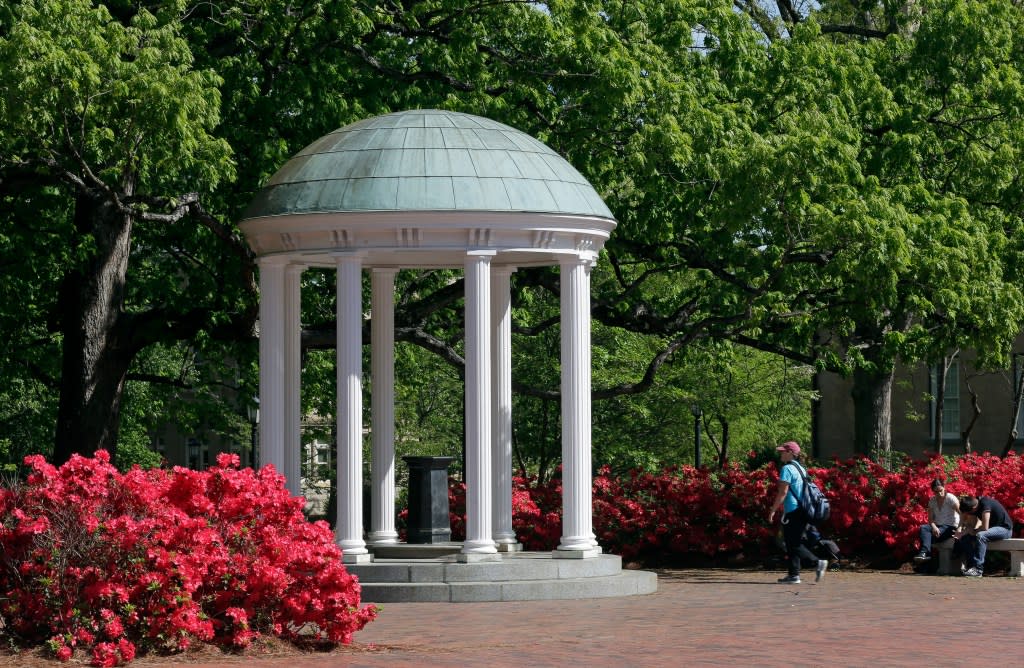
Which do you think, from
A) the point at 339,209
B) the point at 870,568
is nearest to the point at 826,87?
the point at 870,568

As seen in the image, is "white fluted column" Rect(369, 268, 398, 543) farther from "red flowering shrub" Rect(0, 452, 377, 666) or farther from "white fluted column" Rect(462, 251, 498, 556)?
"red flowering shrub" Rect(0, 452, 377, 666)

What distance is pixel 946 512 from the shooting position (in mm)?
22250

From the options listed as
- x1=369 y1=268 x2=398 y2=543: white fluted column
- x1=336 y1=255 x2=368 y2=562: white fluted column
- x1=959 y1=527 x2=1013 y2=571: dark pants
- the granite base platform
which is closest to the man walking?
the granite base platform

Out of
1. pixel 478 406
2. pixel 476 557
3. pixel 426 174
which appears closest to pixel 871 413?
pixel 478 406

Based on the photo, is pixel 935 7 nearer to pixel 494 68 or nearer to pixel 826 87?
pixel 826 87

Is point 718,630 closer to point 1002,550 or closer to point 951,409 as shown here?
point 1002,550

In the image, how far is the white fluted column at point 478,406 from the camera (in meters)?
18.6

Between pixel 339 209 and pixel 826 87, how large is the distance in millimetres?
9171

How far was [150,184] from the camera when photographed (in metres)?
23.4

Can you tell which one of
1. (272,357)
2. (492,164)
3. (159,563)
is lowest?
(159,563)

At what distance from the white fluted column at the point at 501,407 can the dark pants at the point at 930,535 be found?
553 cm

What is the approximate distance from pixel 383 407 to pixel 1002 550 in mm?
8374

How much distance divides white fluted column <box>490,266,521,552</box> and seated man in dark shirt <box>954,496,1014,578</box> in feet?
19.5

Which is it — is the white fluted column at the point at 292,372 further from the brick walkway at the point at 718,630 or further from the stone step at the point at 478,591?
the brick walkway at the point at 718,630
